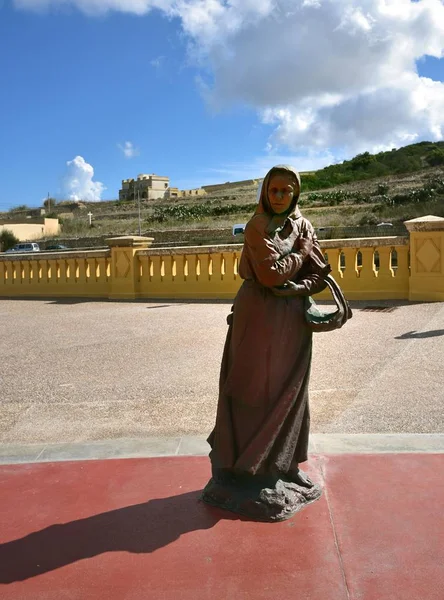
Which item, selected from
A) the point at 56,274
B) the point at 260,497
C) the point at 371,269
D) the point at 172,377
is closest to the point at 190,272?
the point at 371,269

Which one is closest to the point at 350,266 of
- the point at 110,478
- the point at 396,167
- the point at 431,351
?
the point at 431,351

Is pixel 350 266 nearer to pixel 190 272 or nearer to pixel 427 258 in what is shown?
pixel 427 258

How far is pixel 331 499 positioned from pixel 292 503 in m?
0.28

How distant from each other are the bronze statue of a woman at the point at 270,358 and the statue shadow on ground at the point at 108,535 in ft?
0.72

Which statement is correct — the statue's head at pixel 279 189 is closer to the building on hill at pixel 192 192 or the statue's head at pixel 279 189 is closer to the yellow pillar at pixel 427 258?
the yellow pillar at pixel 427 258

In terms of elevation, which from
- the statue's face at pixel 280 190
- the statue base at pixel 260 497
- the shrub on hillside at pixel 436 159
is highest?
the shrub on hillside at pixel 436 159

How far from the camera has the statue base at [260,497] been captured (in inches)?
120

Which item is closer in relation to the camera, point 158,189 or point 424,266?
point 424,266

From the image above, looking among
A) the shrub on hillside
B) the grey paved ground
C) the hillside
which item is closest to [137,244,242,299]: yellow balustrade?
the grey paved ground

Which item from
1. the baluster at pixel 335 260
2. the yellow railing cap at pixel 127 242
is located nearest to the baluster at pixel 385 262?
the baluster at pixel 335 260

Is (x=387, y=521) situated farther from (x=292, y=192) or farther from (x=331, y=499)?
(x=292, y=192)

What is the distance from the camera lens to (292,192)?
292 cm

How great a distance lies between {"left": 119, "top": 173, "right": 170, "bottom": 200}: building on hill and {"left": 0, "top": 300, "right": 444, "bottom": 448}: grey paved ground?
9640 centimetres

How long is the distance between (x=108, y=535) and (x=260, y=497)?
0.79m
